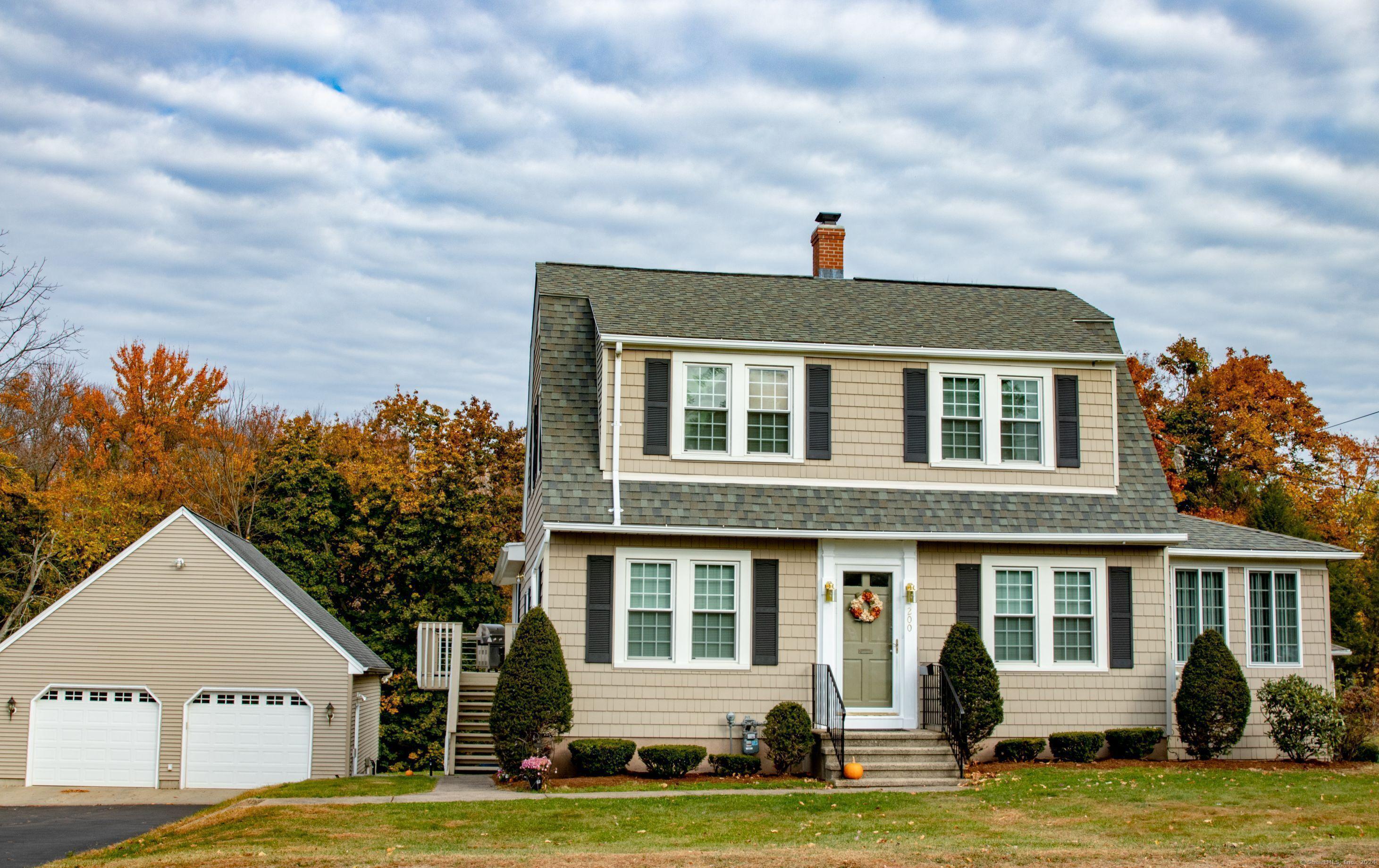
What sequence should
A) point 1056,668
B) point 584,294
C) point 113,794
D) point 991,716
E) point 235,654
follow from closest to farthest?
point 991,716
point 1056,668
point 584,294
point 113,794
point 235,654

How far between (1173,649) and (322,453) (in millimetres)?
26055

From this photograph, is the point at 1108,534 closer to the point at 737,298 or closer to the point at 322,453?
the point at 737,298

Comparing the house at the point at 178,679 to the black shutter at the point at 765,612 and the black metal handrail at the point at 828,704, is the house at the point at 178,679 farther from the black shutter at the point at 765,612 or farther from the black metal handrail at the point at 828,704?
the black metal handrail at the point at 828,704

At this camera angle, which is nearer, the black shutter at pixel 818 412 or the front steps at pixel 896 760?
the front steps at pixel 896 760

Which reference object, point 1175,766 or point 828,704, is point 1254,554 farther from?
point 828,704

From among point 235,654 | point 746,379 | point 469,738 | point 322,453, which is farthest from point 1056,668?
point 322,453

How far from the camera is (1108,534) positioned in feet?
54.4

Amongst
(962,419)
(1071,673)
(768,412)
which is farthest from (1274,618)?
(768,412)

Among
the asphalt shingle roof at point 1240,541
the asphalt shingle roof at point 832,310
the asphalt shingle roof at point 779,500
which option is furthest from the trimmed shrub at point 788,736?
the asphalt shingle roof at point 1240,541

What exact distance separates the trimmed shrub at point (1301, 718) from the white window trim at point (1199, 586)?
1.07 meters

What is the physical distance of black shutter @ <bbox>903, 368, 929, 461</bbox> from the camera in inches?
667

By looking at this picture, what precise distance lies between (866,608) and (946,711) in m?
1.77

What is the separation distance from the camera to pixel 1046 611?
54.8 ft

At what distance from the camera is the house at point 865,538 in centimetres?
1581
